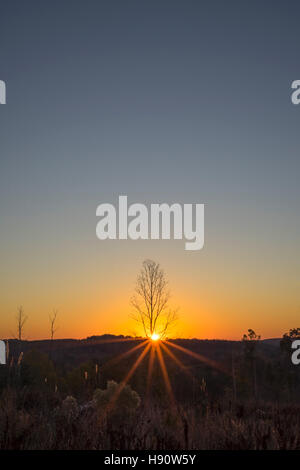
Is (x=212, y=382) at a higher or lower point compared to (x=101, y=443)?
lower

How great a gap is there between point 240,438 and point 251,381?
28.6 meters

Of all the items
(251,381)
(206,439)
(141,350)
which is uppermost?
(206,439)

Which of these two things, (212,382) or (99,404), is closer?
(99,404)

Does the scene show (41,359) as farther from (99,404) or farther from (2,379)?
(99,404)

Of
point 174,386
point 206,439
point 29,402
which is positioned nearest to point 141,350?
point 174,386

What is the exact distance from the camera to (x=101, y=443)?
17.5ft

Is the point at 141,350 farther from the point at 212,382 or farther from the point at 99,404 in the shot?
the point at 99,404

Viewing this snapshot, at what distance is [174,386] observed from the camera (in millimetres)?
27297

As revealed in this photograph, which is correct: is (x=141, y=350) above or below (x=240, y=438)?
below

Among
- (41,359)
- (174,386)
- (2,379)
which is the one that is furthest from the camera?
(174,386)

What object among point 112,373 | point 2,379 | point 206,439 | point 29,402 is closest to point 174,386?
point 112,373
